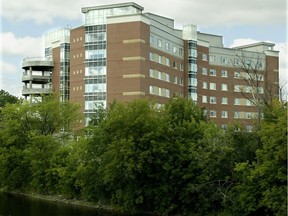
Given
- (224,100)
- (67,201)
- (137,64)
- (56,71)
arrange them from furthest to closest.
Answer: (224,100), (56,71), (137,64), (67,201)

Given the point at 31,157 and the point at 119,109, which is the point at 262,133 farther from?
the point at 31,157

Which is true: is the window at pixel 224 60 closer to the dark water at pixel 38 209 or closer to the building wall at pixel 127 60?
the building wall at pixel 127 60

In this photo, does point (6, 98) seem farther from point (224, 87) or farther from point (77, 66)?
point (224, 87)

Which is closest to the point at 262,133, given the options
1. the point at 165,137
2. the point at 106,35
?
the point at 165,137

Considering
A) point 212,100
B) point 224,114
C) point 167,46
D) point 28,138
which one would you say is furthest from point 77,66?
point 28,138

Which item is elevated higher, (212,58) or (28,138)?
(212,58)

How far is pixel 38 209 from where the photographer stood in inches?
1561

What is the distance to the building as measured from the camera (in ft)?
265

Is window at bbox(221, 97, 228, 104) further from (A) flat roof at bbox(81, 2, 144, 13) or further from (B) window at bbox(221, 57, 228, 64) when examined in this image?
(A) flat roof at bbox(81, 2, 144, 13)

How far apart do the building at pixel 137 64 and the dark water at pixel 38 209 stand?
107ft

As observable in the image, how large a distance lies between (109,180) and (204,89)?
225ft

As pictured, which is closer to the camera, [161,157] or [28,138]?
[161,157]

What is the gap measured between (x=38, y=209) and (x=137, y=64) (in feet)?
145

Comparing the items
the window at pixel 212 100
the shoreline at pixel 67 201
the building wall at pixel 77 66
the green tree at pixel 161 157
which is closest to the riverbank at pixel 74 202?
the shoreline at pixel 67 201
